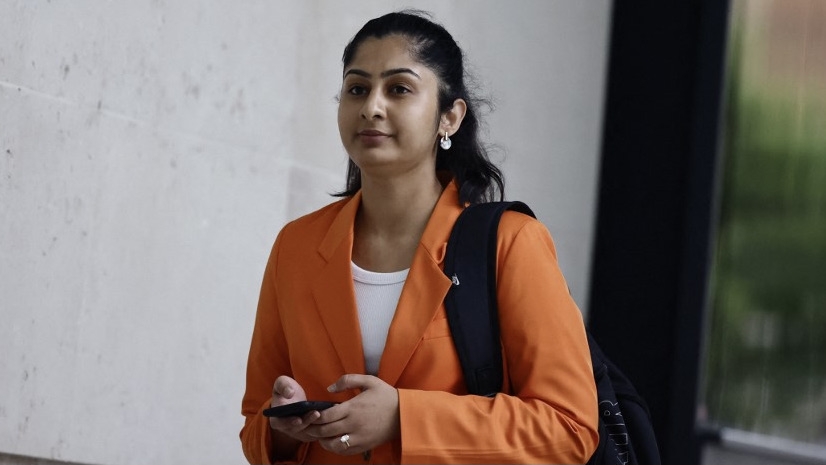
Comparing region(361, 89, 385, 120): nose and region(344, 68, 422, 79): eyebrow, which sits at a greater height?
region(344, 68, 422, 79): eyebrow

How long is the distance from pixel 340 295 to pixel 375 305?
8 centimetres

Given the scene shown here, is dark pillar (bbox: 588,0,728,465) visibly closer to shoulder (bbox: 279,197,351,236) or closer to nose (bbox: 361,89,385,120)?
shoulder (bbox: 279,197,351,236)

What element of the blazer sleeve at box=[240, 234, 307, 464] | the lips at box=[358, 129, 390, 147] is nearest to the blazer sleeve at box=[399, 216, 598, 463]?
the lips at box=[358, 129, 390, 147]

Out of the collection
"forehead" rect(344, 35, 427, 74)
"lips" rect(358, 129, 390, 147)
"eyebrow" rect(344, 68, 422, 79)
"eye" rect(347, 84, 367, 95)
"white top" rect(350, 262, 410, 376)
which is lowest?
"white top" rect(350, 262, 410, 376)

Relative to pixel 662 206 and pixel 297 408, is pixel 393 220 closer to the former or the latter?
pixel 297 408

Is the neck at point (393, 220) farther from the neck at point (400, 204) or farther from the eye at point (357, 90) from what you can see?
the eye at point (357, 90)

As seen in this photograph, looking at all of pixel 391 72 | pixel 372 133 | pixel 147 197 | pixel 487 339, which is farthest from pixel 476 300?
pixel 147 197

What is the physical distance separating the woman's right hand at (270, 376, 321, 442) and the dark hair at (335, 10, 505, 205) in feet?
1.95

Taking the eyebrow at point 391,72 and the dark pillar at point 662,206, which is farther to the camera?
the dark pillar at point 662,206

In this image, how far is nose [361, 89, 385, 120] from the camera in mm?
2549

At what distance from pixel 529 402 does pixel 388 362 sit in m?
0.31

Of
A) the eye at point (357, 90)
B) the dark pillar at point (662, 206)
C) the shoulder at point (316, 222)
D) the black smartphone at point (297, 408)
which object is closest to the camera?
the black smartphone at point (297, 408)

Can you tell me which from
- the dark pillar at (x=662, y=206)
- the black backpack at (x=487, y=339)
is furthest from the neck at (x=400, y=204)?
the dark pillar at (x=662, y=206)

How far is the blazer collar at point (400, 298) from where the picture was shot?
8.05ft
